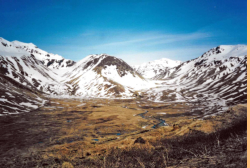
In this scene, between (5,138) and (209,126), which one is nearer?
(209,126)

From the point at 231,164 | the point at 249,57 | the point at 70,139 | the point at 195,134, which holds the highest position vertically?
the point at 249,57

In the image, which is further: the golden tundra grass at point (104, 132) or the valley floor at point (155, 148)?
the golden tundra grass at point (104, 132)

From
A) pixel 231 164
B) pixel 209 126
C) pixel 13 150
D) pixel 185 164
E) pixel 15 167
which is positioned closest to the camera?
pixel 231 164

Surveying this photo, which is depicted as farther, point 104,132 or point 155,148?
point 104,132

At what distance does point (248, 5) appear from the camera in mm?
10008

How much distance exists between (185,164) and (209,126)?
22150mm

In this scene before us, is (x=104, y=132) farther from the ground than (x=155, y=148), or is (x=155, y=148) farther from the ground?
(x=155, y=148)

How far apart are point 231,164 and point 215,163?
147cm

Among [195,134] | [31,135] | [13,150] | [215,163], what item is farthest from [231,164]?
[31,135]

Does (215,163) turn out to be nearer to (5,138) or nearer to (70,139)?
(70,139)

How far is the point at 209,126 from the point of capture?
3266 cm

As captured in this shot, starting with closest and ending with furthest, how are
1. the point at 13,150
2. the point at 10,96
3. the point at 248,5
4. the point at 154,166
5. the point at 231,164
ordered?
the point at 248,5 → the point at 231,164 → the point at 154,166 → the point at 13,150 → the point at 10,96

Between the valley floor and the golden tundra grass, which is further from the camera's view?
the golden tundra grass

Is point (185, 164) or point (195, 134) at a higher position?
point (185, 164)
